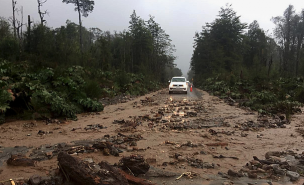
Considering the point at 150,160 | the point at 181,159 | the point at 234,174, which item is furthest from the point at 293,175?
the point at 150,160

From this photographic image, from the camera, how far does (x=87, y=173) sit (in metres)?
2.61

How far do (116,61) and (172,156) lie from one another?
97.4ft

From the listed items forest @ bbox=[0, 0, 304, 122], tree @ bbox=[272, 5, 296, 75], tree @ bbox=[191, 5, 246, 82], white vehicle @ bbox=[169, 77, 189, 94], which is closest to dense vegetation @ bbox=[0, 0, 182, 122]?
forest @ bbox=[0, 0, 304, 122]

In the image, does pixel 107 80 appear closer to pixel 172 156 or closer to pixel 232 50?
pixel 172 156

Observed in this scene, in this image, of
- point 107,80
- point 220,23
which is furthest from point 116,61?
point 220,23

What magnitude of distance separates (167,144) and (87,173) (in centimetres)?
244

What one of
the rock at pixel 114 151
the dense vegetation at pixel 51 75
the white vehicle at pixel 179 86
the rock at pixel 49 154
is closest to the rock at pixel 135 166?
the rock at pixel 114 151

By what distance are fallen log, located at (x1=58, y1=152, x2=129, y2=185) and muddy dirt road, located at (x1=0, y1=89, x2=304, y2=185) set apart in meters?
0.64

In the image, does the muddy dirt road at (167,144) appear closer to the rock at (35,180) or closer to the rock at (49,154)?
the rock at (49,154)

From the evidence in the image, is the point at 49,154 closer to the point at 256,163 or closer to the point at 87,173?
the point at 87,173

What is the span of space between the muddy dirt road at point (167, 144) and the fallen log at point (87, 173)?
64 centimetres

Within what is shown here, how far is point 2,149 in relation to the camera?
4.42 metres

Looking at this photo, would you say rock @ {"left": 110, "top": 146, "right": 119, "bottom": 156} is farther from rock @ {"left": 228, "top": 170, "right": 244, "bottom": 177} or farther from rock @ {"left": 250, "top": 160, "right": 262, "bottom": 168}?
rock @ {"left": 250, "top": 160, "right": 262, "bottom": 168}

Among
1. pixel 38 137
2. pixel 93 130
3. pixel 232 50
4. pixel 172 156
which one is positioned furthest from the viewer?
pixel 232 50
